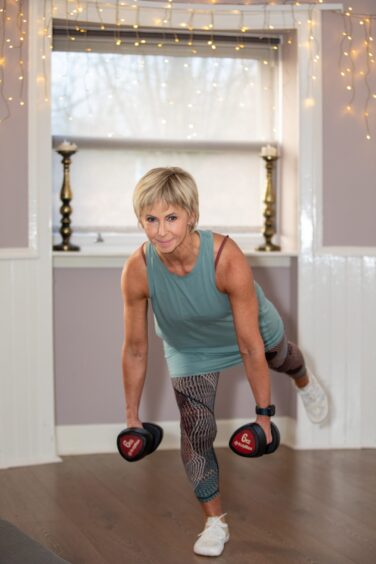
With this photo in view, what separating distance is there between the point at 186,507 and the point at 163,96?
2179mm

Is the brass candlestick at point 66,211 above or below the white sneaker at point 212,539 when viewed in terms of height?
above

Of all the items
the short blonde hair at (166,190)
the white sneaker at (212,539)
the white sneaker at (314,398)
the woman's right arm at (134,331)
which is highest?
the short blonde hair at (166,190)

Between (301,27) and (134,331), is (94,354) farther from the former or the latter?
(301,27)

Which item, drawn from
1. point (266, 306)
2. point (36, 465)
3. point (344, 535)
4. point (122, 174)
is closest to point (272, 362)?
point (266, 306)

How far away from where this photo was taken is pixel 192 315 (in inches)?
114

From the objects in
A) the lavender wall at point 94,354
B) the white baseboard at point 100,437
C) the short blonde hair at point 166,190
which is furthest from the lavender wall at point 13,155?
the short blonde hair at point 166,190

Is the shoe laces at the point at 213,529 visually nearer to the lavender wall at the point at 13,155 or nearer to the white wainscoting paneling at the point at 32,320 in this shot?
the white wainscoting paneling at the point at 32,320

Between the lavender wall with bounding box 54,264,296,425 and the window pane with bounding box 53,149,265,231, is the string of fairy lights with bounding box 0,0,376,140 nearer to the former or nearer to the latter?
the window pane with bounding box 53,149,265,231

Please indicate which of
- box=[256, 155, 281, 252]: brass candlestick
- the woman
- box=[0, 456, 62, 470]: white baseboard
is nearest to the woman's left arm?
the woman

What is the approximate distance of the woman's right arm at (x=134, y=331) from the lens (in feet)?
9.39

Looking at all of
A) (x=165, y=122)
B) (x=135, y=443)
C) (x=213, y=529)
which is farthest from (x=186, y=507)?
(x=165, y=122)

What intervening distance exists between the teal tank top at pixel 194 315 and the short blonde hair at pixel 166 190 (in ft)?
0.68

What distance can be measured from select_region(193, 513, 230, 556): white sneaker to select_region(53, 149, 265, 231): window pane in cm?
212

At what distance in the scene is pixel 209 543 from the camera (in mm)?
2877
